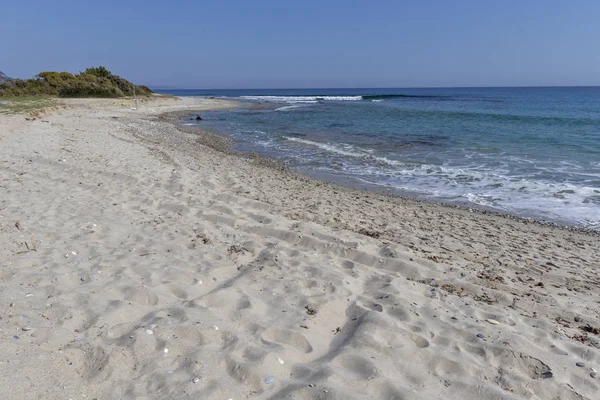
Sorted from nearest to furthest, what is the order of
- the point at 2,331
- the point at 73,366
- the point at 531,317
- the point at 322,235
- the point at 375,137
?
the point at 73,366 < the point at 2,331 < the point at 531,317 < the point at 322,235 < the point at 375,137

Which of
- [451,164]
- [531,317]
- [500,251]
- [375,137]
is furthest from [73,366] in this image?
[375,137]

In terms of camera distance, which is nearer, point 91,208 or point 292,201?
point 91,208

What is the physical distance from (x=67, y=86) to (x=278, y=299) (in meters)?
40.9

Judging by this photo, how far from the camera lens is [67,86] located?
37375 millimetres

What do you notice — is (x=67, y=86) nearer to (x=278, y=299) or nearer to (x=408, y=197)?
(x=408, y=197)

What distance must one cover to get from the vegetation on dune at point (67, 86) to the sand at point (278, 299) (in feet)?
110

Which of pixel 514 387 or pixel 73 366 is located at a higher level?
pixel 73 366

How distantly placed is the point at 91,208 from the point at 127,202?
0.55 m

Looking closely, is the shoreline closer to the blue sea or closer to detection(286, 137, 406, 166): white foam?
the blue sea

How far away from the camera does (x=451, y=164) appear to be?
12297 mm

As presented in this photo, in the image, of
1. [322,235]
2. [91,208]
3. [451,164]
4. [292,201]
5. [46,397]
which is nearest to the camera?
[46,397]

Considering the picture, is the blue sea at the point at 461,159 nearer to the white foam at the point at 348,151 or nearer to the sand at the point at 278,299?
the white foam at the point at 348,151

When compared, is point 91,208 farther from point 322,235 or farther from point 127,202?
point 322,235

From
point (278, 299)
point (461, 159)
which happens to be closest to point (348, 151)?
point (461, 159)
